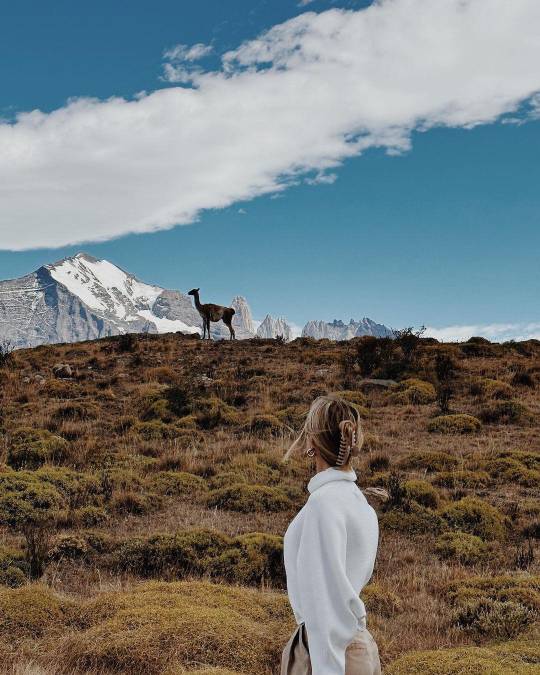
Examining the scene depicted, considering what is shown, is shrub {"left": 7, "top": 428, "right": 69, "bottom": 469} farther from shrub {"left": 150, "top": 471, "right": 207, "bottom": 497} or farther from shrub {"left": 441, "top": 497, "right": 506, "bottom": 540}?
shrub {"left": 441, "top": 497, "right": 506, "bottom": 540}

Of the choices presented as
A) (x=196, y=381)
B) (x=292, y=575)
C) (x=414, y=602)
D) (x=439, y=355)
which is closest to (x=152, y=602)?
(x=414, y=602)

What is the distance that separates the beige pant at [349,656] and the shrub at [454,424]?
13373mm

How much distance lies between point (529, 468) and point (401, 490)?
10.7ft

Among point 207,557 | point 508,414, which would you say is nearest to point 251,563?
point 207,557

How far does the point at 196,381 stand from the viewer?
2150 centimetres

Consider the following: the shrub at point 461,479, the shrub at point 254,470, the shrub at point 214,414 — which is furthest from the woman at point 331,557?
the shrub at point 214,414

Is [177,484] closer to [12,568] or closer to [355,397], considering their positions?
[12,568]

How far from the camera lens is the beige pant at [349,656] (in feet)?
7.82

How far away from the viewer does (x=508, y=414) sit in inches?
658

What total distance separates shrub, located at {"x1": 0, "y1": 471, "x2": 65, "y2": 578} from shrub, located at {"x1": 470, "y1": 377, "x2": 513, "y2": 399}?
1330 cm

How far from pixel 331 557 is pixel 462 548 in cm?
668

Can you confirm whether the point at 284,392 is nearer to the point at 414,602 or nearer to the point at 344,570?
the point at 414,602

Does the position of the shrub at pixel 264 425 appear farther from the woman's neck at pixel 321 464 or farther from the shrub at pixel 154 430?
the woman's neck at pixel 321 464

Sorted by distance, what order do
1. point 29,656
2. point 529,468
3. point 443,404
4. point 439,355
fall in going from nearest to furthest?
point 29,656
point 529,468
point 443,404
point 439,355
